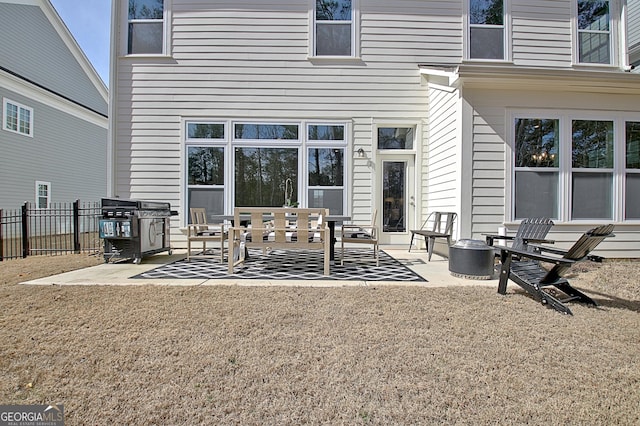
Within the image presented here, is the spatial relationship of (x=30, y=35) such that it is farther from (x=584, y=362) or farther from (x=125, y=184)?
(x=584, y=362)

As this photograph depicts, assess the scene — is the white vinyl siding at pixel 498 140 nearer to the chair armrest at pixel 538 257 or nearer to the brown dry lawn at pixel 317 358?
the chair armrest at pixel 538 257

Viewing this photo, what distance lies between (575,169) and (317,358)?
6.10 metres

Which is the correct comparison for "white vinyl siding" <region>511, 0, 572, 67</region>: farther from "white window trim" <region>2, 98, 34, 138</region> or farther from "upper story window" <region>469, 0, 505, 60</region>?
"white window trim" <region>2, 98, 34, 138</region>

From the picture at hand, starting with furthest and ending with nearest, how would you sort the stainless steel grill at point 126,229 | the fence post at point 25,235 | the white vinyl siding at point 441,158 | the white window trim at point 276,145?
the white window trim at point 276,145, the fence post at point 25,235, the white vinyl siding at point 441,158, the stainless steel grill at point 126,229

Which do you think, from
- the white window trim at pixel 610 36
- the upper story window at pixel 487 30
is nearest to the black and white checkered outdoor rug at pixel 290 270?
the upper story window at pixel 487 30

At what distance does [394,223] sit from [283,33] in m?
4.88

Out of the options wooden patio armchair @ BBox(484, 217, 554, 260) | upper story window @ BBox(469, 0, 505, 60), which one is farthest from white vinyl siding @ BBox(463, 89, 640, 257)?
upper story window @ BBox(469, 0, 505, 60)

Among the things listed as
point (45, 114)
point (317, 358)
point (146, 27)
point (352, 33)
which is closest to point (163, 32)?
point (146, 27)

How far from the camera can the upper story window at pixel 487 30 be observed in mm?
7625

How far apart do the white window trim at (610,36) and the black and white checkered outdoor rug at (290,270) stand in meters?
6.50

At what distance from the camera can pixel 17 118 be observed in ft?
35.7

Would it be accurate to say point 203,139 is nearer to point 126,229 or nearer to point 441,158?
point 126,229

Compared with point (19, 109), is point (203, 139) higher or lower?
lower

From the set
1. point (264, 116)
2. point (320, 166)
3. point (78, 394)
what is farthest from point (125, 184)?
point (78, 394)
